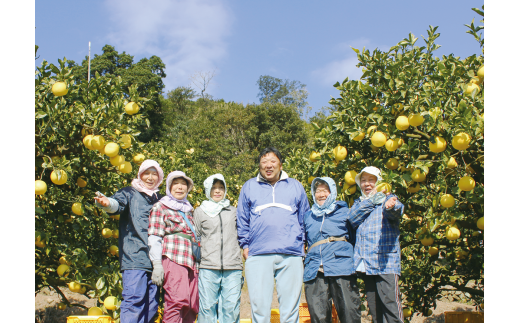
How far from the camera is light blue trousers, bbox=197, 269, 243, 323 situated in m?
2.33

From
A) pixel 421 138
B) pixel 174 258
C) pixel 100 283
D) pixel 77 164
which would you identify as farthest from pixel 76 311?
pixel 421 138

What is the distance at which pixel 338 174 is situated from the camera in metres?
2.62

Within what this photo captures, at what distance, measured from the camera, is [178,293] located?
7.43 feet

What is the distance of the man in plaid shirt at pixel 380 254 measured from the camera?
2.15 metres

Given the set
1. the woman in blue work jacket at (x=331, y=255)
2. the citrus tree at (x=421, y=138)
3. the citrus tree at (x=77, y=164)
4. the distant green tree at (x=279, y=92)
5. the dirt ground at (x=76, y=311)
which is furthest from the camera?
the distant green tree at (x=279, y=92)

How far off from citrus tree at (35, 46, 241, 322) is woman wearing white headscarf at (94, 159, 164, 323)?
0.54ft

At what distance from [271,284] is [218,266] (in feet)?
1.20

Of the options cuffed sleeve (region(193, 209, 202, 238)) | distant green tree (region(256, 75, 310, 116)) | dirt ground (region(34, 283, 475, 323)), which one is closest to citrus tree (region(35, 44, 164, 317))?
cuffed sleeve (region(193, 209, 202, 238))

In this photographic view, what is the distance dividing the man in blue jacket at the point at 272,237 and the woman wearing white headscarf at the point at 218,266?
0.31 ft

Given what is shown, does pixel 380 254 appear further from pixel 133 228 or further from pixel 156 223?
pixel 133 228

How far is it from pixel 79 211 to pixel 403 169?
2035 mm

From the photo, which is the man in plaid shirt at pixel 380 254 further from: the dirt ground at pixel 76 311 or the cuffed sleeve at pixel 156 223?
the dirt ground at pixel 76 311

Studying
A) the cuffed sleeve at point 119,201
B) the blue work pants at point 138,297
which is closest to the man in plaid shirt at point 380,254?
the blue work pants at point 138,297
